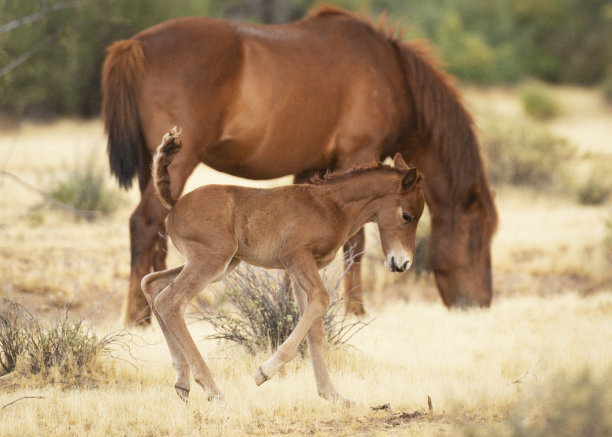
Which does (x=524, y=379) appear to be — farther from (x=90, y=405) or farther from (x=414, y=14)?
(x=414, y=14)

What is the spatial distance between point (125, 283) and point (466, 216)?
3610 mm

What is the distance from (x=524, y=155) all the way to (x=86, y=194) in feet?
26.1

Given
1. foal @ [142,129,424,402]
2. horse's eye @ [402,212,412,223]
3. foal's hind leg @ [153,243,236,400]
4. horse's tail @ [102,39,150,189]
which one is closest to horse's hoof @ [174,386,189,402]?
foal @ [142,129,424,402]

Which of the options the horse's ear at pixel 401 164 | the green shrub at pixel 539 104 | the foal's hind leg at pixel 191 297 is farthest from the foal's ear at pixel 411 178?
the green shrub at pixel 539 104

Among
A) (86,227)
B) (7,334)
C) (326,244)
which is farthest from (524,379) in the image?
(86,227)

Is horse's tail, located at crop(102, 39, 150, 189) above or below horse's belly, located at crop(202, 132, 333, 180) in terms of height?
above

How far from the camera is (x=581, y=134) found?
71.1 ft

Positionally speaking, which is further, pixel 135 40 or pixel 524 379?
pixel 135 40

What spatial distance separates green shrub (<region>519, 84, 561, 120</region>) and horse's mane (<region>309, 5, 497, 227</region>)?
64.0 feet

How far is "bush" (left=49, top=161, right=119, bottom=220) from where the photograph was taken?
40.9 ft

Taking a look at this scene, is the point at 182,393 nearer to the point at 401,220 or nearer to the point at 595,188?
the point at 401,220

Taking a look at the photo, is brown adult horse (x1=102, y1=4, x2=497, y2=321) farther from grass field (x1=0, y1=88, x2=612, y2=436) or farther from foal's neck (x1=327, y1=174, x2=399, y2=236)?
foal's neck (x1=327, y1=174, x2=399, y2=236)

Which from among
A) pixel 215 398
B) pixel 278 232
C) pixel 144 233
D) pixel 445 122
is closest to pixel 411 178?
pixel 278 232

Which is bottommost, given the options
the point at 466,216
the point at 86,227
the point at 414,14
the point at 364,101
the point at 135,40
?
the point at 414,14
